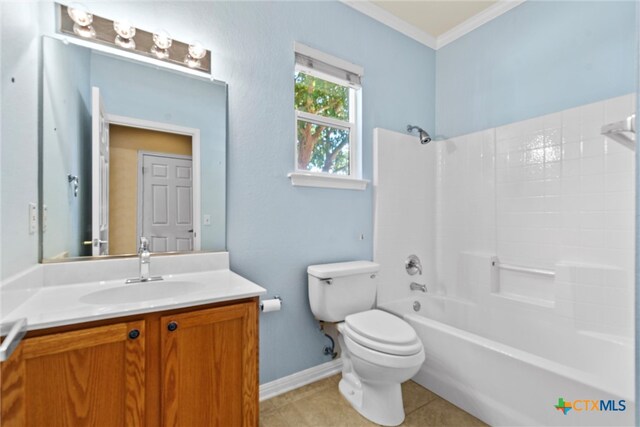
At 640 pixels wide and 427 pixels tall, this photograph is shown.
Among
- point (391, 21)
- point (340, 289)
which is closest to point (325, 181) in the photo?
point (340, 289)

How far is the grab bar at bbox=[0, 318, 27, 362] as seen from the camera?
2.05 feet

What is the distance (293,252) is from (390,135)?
121cm

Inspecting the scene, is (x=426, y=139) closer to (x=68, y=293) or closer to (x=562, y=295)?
(x=562, y=295)

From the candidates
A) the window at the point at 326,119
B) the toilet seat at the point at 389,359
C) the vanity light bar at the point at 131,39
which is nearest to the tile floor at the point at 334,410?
the toilet seat at the point at 389,359

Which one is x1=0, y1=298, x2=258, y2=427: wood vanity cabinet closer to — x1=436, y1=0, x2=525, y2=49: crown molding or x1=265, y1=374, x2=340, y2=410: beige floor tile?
x1=265, y1=374, x2=340, y2=410: beige floor tile

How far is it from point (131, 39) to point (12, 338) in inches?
53.6

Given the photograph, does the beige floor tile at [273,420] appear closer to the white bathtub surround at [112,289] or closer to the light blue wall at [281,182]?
the light blue wall at [281,182]

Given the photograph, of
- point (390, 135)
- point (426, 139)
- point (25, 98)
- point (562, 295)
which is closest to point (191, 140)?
point (25, 98)

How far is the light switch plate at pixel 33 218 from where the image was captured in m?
1.11

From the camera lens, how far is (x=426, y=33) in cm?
259

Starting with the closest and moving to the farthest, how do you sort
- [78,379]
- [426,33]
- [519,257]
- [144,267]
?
[78,379], [144,267], [519,257], [426,33]

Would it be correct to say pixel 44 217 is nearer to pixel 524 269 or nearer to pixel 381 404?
pixel 381 404

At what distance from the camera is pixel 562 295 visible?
1.83m

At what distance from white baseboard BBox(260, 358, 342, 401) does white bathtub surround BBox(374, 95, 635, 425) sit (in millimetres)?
565
